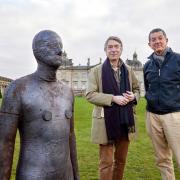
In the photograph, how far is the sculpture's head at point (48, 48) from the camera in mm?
2891

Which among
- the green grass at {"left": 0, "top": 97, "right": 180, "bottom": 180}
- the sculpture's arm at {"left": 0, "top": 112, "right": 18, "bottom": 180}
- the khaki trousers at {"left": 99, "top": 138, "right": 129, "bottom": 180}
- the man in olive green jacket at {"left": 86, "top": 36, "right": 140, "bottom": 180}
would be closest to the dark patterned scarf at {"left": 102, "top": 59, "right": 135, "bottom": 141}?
the man in olive green jacket at {"left": 86, "top": 36, "right": 140, "bottom": 180}

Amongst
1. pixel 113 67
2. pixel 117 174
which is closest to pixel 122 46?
pixel 113 67

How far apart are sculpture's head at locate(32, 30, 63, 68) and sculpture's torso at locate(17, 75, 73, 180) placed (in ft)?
0.53

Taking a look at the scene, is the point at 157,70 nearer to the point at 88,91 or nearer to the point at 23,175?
the point at 88,91

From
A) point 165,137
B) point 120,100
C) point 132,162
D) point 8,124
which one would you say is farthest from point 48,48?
point 132,162

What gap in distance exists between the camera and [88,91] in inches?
223

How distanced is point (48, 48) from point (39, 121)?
0.52m

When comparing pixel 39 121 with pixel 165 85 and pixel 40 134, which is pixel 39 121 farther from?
pixel 165 85

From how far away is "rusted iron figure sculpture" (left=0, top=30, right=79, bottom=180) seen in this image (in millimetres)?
2816

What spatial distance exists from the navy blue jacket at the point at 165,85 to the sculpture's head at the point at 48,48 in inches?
110

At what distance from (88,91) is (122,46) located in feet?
2.56

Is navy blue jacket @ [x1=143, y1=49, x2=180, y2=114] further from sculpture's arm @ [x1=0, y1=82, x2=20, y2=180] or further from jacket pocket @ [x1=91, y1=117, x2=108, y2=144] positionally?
sculpture's arm @ [x1=0, y1=82, x2=20, y2=180]

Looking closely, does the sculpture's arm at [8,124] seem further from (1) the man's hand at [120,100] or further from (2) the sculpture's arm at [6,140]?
(1) the man's hand at [120,100]

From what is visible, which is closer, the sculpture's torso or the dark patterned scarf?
the sculpture's torso
